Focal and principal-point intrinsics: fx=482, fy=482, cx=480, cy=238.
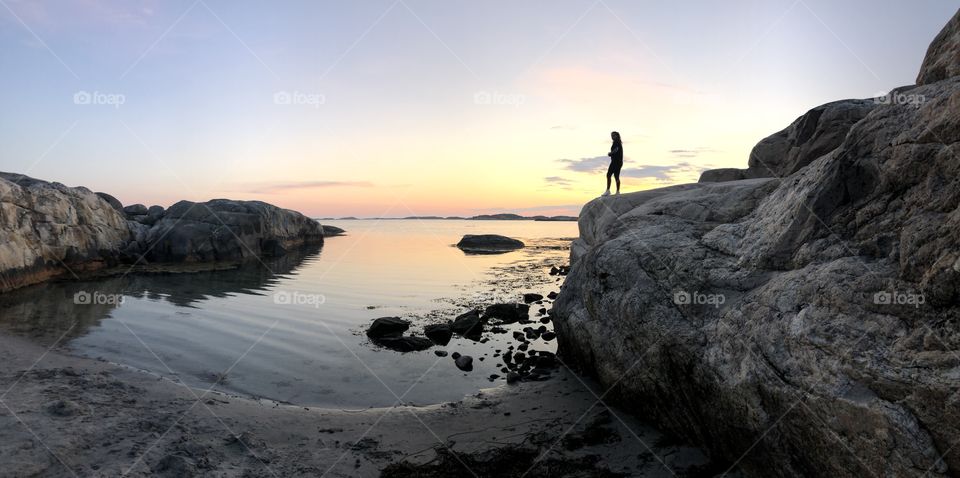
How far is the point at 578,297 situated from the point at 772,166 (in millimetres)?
8534

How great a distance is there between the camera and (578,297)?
44.7 ft

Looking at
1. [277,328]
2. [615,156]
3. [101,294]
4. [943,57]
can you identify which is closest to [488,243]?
[615,156]

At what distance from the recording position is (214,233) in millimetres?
43594

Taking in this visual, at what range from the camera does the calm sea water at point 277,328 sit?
526 inches

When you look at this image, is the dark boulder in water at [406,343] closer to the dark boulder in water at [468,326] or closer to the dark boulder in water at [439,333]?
the dark boulder in water at [439,333]

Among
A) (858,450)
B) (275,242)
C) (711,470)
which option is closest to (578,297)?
(711,470)

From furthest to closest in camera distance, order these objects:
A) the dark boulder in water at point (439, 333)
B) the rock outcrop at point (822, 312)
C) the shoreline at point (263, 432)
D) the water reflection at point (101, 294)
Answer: the dark boulder in water at point (439, 333) → the water reflection at point (101, 294) → the shoreline at point (263, 432) → the rock outcrop at point (822, 312)

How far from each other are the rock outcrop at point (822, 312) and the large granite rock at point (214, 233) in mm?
41029

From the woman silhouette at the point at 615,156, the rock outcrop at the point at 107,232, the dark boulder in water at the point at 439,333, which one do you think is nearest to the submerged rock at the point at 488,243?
the rock outcrop at the point at 107,232

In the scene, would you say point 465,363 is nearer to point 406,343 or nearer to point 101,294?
point 406,343

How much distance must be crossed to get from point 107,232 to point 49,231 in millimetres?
6754

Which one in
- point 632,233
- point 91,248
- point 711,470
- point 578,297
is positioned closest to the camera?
point 711,470

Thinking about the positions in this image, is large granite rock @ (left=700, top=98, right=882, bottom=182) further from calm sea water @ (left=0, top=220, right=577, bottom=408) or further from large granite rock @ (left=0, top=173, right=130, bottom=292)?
large granite rock @ (left=0, top=173, right=130, bottom=292)

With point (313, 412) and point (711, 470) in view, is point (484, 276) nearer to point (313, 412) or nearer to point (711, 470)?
point (313, 412)
